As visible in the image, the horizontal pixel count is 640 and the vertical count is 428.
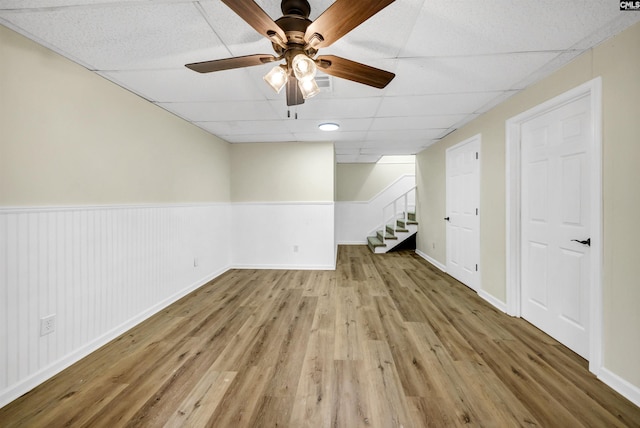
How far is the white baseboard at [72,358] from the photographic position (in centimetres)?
153

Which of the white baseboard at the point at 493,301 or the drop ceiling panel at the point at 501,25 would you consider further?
the white baseboard at the point at 493,301

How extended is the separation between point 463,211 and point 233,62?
353 centimetres

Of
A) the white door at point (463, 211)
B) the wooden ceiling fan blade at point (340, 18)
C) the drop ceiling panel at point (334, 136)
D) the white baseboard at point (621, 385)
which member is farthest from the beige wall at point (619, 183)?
the drop ceiling panel at point (334, 136)

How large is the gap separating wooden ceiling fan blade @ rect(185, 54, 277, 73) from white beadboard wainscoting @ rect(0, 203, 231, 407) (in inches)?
57.0

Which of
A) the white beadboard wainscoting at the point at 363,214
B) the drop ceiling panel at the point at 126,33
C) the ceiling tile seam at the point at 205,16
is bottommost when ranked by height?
the white beadboard wainscoting at the point at 363,214

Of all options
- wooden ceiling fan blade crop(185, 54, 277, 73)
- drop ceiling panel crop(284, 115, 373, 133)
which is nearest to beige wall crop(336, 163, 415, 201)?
drop ceiling panel crop(284, 115, 373, 133)

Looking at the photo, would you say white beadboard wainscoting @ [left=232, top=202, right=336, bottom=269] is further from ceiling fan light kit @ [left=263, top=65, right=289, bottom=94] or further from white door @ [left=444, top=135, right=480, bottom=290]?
ceiling fan light kit @ [left=263, top=65, right=289, bottom=94]

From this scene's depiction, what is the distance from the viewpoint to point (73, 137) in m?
1.91

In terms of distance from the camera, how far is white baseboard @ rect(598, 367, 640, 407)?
150cm

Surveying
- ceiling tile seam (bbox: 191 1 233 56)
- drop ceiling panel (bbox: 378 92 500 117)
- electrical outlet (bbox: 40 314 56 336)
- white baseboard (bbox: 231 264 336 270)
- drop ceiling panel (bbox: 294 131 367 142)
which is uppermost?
drop ceiling panel (bbox: 294 131 367 142)

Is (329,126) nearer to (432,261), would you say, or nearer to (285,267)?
(285,267)

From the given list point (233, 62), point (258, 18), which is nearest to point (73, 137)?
point (233, 62)

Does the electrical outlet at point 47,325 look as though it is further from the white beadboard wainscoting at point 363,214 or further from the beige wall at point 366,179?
the beige wall at point 366,179

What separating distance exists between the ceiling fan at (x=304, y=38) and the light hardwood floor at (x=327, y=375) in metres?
1.88
